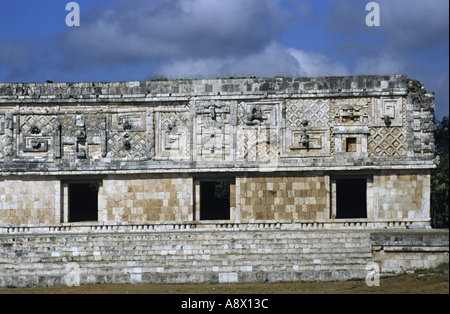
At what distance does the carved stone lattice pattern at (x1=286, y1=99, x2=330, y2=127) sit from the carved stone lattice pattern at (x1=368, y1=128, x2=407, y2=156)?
156 cm

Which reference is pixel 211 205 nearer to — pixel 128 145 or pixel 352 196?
pixel 352 196

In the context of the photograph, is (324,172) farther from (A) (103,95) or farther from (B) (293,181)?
(A) (103,95)

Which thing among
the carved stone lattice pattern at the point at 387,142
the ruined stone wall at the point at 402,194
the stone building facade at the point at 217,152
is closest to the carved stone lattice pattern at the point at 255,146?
the stone building facade at the point at 217,152

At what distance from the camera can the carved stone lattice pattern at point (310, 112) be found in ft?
52.5

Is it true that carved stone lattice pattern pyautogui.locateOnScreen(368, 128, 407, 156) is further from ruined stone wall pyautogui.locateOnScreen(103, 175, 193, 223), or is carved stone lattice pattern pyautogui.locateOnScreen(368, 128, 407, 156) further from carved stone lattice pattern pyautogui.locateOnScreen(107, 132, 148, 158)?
carved stone lattice pattern pyautogui.locateOnScreen(107, 132, 148, 158)

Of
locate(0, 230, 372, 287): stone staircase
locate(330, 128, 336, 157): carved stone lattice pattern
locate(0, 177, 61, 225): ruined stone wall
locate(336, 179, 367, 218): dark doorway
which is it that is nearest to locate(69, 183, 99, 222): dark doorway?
locate(0, 177, 61, 225): ruined stone wall

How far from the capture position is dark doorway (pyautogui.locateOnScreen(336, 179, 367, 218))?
20656mm

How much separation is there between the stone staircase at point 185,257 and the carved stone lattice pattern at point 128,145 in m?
2.67

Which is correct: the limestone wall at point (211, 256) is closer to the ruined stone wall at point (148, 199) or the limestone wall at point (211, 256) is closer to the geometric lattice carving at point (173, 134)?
the ruined stone wall at point (148, 199)

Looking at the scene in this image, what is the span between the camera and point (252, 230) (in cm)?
1554

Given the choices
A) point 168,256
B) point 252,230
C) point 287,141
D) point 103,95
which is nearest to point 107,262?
point 168,256
